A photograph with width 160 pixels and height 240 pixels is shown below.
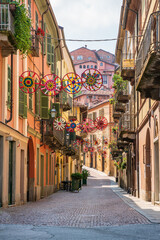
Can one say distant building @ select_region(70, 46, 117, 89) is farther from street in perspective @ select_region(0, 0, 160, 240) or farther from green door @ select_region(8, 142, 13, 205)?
green door @ select_region(8, 142, 13, 205)

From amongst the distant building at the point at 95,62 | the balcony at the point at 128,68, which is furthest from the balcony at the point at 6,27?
the distant building at the point at 95,62

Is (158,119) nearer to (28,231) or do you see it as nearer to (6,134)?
(6,134)

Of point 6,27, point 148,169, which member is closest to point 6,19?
point 6,27

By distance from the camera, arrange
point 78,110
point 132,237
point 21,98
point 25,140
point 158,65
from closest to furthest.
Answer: point 132,237 → point 158,65 → point 21,98 → point 25,140 → point 78,110

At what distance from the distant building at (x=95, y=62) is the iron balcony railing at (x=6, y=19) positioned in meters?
87.1

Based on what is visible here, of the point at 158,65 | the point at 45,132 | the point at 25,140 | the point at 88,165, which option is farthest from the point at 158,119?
the point at 88,165

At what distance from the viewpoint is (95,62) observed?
10688 cm

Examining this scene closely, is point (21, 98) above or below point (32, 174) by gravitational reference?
above

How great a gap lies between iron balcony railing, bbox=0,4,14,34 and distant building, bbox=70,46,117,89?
8706cm

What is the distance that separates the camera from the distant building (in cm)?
10425

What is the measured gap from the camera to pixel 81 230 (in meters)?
10.3

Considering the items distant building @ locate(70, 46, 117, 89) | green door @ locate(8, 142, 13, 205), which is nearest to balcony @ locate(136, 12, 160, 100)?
green door @ locate(8, 142, 13, 205)

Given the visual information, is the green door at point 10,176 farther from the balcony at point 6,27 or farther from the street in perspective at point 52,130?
the balcony at point 6,27

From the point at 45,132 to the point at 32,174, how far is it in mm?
4113
